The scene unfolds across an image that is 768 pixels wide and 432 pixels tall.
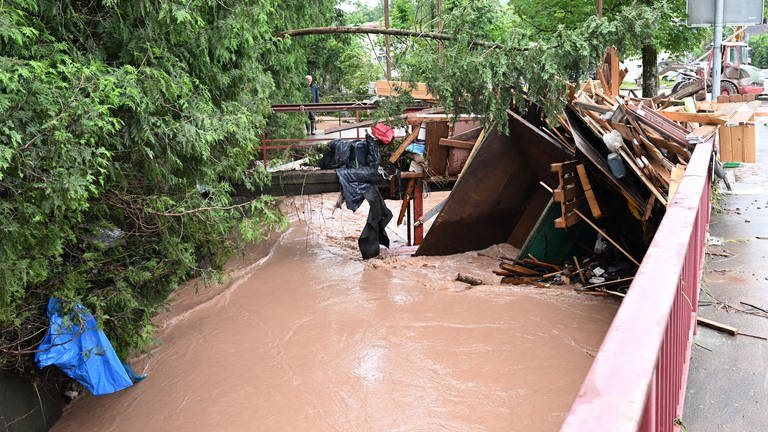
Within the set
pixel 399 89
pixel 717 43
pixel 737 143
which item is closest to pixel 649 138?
pixel 737 143

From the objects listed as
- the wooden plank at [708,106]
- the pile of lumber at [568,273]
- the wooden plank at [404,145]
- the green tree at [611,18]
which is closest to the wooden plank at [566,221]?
the pile of lumber at [568,273]

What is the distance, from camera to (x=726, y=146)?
7.61 meters

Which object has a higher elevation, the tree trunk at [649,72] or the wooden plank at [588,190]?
the tree trunk at [649,72]

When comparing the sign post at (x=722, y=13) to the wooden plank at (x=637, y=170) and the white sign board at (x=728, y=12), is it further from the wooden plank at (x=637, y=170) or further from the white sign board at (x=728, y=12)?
the wooden plank at (x=637, y=170)

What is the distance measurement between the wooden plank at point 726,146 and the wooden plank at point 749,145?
6.2 inches

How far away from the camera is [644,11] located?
8.64 meters

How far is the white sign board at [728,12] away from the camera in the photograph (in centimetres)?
758

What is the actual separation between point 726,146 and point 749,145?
0.82ft

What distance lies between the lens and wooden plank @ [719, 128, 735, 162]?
299 inches

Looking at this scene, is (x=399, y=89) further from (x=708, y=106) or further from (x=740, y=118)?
(x=740, y=118)

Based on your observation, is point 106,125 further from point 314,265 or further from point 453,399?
point 314,265

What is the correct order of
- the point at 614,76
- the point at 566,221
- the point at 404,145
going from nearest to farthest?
the point at 566,221 < the point at 614,76 < the point at 404,145

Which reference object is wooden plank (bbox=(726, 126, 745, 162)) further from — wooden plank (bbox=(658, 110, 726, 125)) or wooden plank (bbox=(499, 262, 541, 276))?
wooden plank (bbox=(499, 262, 541, 276))

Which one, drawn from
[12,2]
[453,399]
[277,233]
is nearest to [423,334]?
[453,399]
